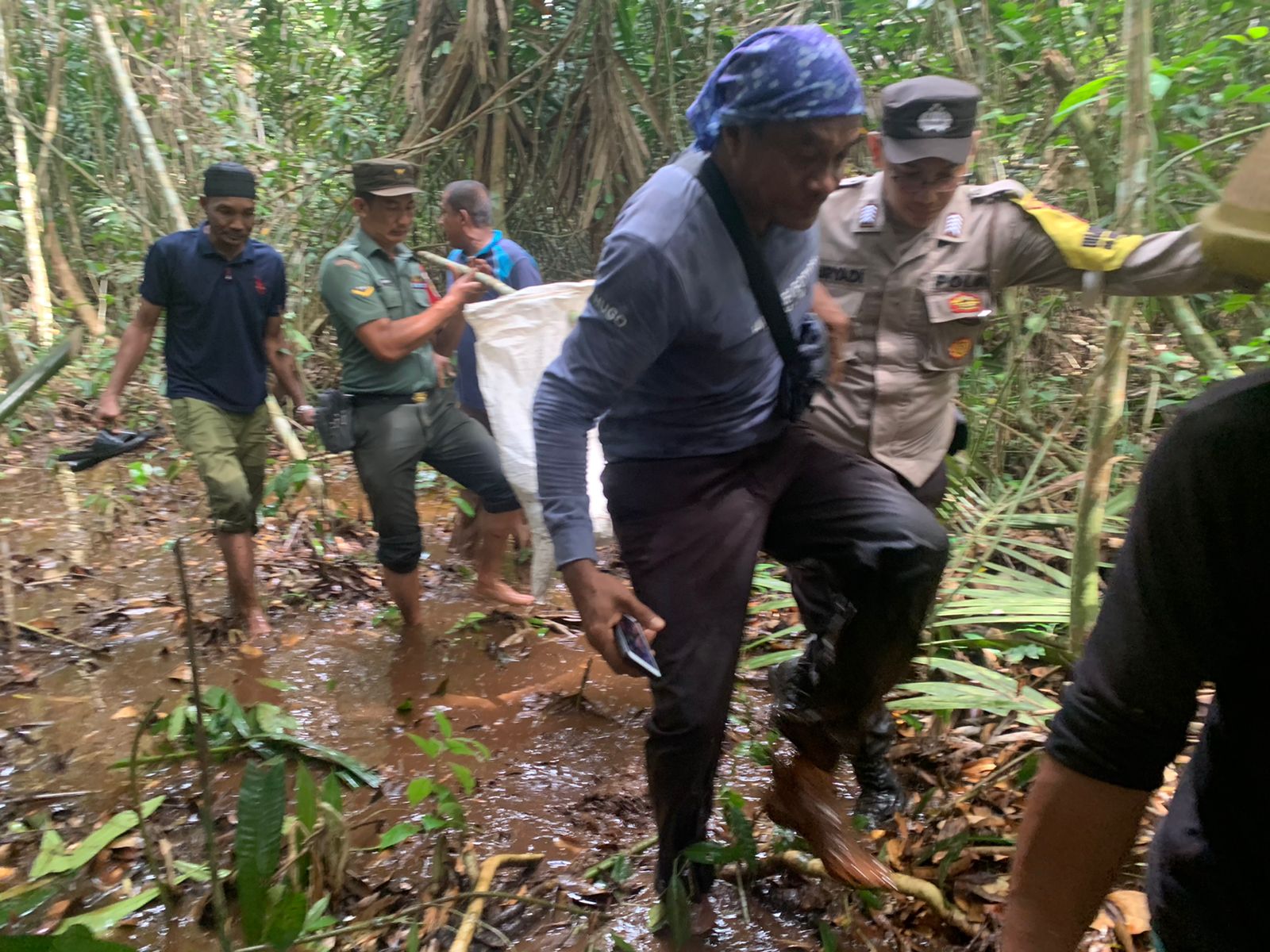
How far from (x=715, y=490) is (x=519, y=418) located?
1887mm

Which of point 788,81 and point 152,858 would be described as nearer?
point 788,81

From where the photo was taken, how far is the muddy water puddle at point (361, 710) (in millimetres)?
2637

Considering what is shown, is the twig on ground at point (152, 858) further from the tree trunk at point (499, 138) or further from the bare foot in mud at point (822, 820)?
the tree trunk at point (499, 138)

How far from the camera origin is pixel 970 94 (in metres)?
2.65

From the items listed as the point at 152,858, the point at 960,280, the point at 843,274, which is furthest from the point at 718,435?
the point at 152,858

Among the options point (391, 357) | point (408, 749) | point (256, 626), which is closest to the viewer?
point (408, 749)

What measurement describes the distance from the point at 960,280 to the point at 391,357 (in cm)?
244

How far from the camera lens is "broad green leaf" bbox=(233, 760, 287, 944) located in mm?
1862

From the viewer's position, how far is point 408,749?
10.9 ft

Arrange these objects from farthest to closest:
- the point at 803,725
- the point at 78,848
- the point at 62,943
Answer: the point at 78,848 < the point at 803,725 < the point at 62,943

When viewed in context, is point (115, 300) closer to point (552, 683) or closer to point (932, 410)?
point (552, 683)

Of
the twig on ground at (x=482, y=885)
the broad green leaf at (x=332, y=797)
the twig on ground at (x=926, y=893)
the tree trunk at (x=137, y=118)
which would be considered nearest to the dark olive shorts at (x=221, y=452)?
the tree trunk at (x=137, y=118)

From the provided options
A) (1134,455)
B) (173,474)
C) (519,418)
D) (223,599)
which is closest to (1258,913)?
(1134,455)

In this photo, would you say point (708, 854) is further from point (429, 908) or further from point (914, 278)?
point (914, 278)
